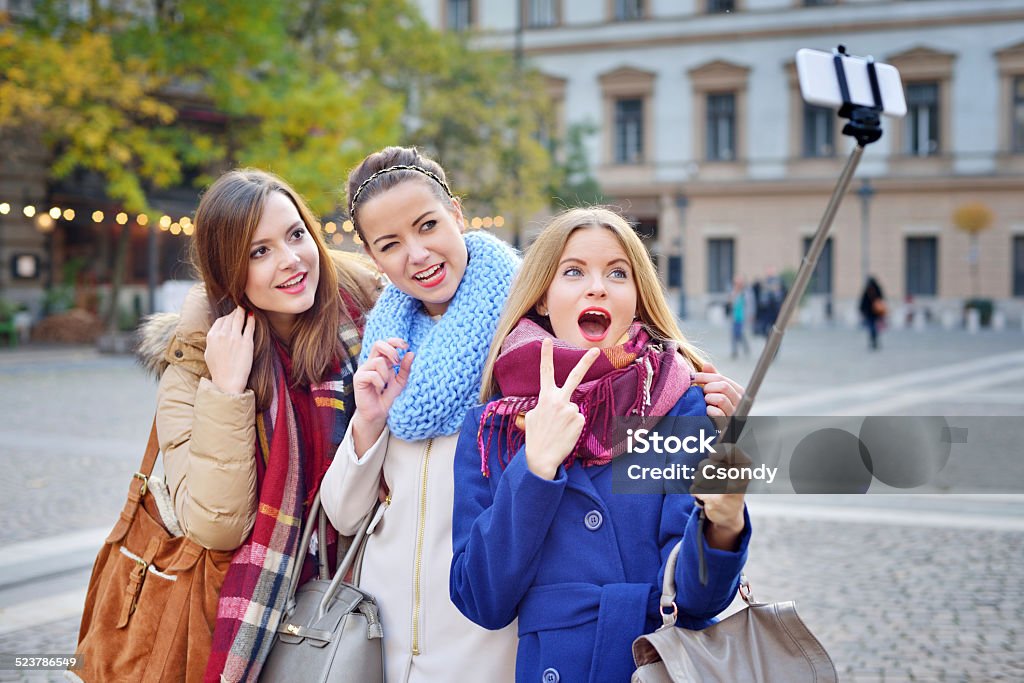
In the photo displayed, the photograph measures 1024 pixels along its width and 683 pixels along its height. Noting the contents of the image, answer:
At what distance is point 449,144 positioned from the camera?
96.9 feet

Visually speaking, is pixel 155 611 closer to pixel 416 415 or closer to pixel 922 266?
pixel 416 415

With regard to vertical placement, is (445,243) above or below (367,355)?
above

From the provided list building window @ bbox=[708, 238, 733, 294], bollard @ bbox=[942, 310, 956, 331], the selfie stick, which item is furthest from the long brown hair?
building window @ bbox=[708, 238, 733, 294]

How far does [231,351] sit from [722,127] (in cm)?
4204

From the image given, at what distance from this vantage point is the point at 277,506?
8.21 feet

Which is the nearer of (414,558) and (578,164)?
(414,558)

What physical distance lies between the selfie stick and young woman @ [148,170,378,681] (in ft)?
4.42

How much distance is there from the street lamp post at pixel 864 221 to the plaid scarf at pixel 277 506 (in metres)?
35.0

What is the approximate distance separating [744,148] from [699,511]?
4183cm

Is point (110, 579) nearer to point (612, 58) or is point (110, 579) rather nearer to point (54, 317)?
point (54, 317)

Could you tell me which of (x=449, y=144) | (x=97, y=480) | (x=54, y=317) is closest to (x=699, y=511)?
(x=97, y=480)

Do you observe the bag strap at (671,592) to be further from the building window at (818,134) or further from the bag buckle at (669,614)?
the building window at (818,134)

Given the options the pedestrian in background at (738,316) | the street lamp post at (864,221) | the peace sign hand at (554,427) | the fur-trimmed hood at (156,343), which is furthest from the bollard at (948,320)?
the peace sign hand at (554,427)

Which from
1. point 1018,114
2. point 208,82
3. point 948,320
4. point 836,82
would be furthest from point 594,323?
point 1018,114
